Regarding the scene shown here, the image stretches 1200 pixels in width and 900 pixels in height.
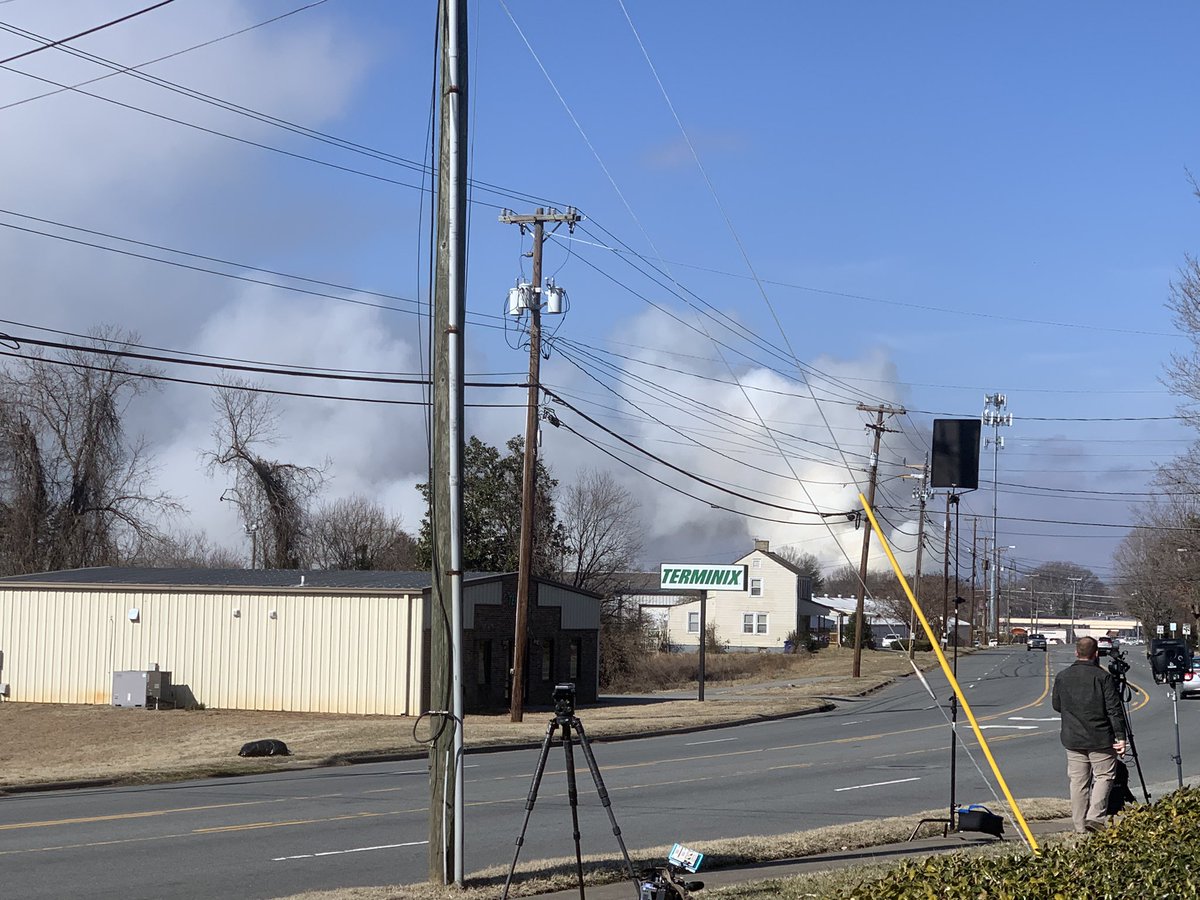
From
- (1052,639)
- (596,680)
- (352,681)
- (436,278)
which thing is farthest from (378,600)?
(1052,639)

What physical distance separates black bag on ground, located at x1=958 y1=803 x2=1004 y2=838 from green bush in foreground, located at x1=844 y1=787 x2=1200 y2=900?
16.6ft

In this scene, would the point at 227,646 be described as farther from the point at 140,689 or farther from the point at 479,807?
the point at 479,807

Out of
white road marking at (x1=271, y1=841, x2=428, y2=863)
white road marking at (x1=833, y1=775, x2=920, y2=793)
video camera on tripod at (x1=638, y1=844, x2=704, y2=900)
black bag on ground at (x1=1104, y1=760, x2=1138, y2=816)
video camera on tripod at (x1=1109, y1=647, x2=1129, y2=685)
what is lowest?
white road marking at (x1=833, y1=775, x2=920, y2=793)

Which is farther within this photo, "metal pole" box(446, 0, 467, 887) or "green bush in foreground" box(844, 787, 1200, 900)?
"metal pole" box(446, 0, 467, 887)

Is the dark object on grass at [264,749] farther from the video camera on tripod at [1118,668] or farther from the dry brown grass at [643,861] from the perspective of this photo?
the video camera on tripod at [1118,668]

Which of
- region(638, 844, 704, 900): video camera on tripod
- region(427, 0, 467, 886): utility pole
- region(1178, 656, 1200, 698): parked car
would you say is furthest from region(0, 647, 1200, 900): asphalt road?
region(1178, 656, 1200, 698): parked car

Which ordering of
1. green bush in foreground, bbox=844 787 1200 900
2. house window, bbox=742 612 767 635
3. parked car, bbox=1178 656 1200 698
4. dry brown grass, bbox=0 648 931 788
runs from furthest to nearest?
house window, bbox=742 612 767 635
parked car, bbox=1178 656 1200 698
dry brown grass, bbox=0 648 931 788
green bush in foreground, bbox=844 787 1200 900

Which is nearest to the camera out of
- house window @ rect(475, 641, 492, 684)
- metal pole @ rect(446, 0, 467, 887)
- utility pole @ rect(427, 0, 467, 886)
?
utility pole @ rect(427, 0, 467, 886)

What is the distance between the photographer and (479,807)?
16484 mm

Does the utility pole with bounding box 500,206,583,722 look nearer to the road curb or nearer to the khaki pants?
the road curb

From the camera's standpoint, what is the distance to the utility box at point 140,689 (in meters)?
36.7

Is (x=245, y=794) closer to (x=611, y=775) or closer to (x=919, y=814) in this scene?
(x=611, y=775)

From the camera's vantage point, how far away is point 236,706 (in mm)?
37250

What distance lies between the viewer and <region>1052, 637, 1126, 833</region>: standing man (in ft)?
38.9
